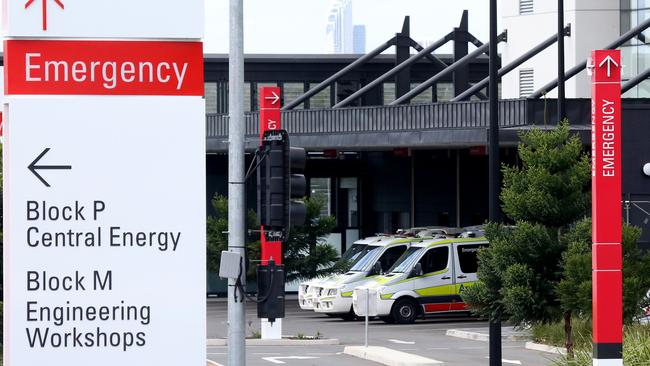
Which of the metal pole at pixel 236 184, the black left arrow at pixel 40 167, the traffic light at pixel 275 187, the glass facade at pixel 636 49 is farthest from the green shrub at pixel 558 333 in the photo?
the black left arrow at pixel 40 167

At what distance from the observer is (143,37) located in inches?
293

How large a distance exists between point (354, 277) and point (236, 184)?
816 inches

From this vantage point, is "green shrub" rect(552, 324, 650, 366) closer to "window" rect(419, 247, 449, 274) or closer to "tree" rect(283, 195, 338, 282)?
"window" rect(419, 247, 449, 274)

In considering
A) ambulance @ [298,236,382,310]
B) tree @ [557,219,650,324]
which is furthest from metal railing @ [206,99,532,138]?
tree @ [557,219,650,324]

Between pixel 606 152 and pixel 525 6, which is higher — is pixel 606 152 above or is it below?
below

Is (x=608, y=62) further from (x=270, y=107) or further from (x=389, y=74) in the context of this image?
(x=389, y=74)

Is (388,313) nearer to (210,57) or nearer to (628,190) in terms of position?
(628,190)

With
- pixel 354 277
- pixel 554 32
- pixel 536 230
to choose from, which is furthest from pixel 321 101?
pixel 536 230

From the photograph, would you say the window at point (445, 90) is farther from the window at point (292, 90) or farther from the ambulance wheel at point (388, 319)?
the ambulance wheel at point (388, 319)

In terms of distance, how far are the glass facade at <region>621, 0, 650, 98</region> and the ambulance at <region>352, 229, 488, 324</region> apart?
738cm

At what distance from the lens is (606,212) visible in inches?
597

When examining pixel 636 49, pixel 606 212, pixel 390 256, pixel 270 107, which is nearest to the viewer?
pixel 606 212

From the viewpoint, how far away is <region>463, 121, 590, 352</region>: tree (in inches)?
792

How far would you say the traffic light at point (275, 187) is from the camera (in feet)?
46.2
